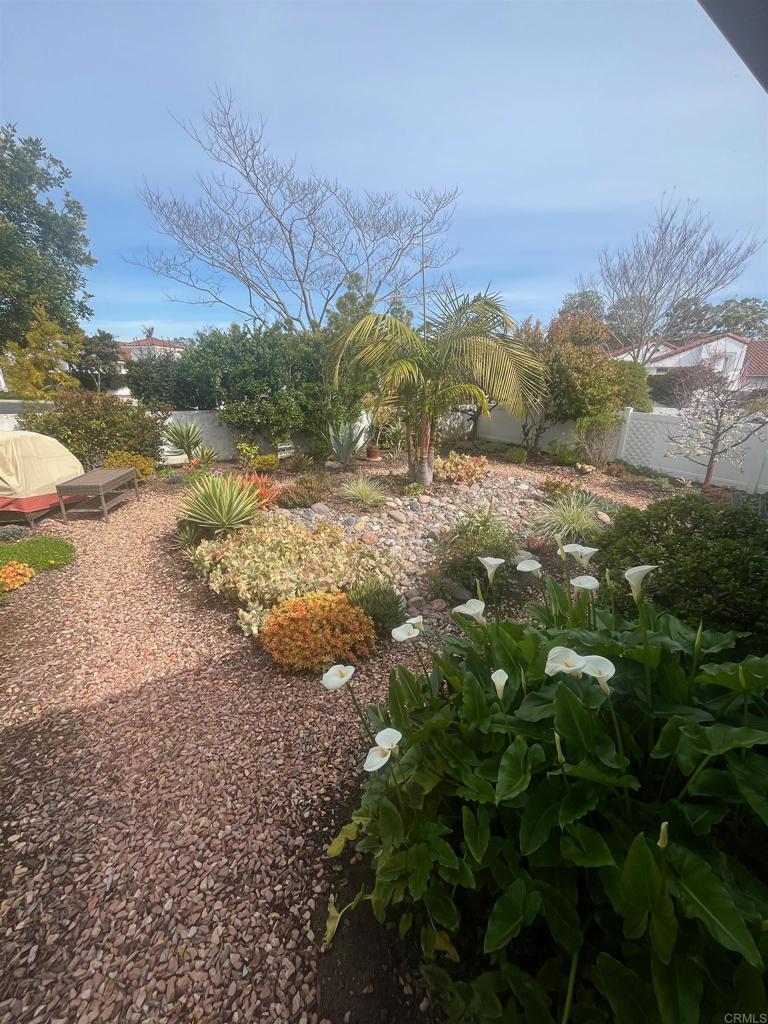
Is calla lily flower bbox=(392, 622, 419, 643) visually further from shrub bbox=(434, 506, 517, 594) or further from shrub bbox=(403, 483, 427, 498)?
shrub bbox=(403, 483, 427, 498)

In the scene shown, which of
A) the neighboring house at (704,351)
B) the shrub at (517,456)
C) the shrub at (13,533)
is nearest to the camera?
the shrub at (13,533)

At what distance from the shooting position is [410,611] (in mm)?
3404

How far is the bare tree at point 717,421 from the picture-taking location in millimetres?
7113

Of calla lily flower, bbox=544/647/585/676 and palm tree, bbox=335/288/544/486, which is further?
palm tree, bbox=335/288/544/486

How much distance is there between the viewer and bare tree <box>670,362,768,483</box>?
23.3 ft

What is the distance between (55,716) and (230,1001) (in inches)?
76.9

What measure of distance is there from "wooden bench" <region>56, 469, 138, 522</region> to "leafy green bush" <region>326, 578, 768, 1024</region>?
19.3 feet

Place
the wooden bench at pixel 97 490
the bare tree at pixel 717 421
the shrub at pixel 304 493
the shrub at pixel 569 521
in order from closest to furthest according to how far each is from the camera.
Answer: the shrub at pixel 569 521
the wooden bench at pixel 97 490
the shrub at pixel 304 493
the bare tree at pixel 717 421

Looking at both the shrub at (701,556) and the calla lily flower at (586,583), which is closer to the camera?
the calla lily flower at (586,583)

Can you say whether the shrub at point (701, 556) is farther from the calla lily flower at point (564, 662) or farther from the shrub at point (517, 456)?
the shrub at point (517, 456)

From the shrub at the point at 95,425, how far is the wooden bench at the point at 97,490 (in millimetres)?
1476

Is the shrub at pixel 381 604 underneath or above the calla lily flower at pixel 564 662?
underneath

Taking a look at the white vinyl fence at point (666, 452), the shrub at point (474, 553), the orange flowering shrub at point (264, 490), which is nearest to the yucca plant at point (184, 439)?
the orange flowering shrub at point (264, 490)

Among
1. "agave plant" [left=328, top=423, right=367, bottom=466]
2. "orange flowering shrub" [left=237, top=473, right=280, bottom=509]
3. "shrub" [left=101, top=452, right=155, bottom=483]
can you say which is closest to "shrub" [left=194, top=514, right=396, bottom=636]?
"orange flowering shrub" [left=237, top=473, right=280, bottom=509]
